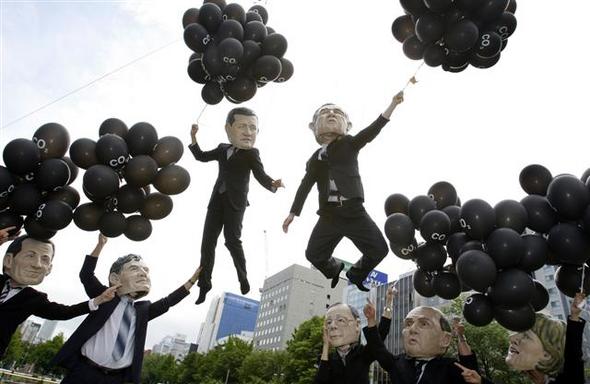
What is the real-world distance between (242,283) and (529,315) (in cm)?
319

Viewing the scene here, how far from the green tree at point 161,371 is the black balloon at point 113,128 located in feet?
203

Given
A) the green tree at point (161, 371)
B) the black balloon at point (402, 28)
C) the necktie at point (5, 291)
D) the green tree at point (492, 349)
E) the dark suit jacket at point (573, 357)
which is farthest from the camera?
the green tree at point (161, 371)

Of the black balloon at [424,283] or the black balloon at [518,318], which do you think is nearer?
the black balloon at [518,318]

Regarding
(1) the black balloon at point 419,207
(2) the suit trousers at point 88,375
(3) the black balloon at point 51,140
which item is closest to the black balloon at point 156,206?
(3) the black balloon at point 51,140

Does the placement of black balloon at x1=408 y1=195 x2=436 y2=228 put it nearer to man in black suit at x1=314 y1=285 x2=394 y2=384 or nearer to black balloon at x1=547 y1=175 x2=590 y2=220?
man in black suit at x1=314 y1=285 x2=394 y2=384

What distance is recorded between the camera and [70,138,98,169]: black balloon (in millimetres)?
4418

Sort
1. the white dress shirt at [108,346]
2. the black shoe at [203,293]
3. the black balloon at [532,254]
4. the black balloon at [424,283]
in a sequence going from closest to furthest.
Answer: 1. the white dress shirt at [108,346]
2. the black balloon at [532,254]
3. the black balloon at [424,283]
4. the black shoe at [203,293]

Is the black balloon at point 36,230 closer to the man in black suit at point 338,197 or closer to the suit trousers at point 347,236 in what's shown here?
the man in black suit at point 338,197

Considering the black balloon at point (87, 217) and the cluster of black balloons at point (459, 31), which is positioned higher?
the cluster of black balloons at point (459, 31)

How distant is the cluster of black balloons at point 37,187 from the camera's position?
14.1 ft

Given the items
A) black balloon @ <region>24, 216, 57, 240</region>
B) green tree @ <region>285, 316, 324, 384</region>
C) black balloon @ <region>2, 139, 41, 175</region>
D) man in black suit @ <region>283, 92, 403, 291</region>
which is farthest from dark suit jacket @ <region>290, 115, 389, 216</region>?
green tree @ <region>285, 316, 324, 384</region>

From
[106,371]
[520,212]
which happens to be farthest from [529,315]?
[106,371]

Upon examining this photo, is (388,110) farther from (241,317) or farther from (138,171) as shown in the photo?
(241,317)

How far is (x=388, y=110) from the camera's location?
14.5 ft
